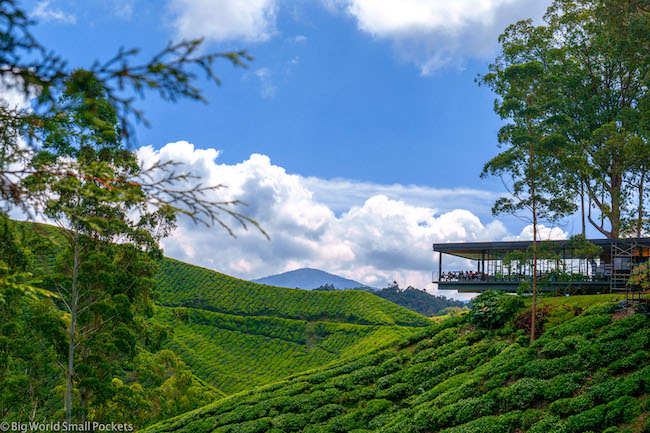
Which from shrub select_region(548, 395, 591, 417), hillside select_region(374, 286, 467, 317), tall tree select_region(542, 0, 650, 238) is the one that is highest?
tall tree select_region(542, 0, 650, 238)

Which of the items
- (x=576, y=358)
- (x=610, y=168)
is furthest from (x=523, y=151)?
(x=576, y=358)

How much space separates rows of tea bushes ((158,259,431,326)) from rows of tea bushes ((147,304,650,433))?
3752cm

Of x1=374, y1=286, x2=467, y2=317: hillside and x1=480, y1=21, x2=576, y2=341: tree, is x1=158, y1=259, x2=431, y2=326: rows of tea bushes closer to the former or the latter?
x1=480, y1=21, x2=576, y2=341: tree

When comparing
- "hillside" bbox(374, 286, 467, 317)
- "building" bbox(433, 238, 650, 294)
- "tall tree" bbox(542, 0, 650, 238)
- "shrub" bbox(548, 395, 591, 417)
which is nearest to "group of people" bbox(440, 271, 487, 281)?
"building" bbox(433, 238, 650, 294)

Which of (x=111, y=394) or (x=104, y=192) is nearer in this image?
(x=104, y=192)

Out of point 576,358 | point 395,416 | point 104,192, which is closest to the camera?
point 104,192

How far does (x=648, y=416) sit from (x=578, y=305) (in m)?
10.3

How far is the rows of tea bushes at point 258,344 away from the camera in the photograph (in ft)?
165

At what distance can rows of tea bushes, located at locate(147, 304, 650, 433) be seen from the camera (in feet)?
44.4

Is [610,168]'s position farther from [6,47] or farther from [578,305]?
[6,47]

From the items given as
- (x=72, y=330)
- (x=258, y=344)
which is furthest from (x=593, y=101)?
(x=258, y=344)

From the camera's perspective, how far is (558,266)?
28453mm

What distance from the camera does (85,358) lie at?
20781 millimetres

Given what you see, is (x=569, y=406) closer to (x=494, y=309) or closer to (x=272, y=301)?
(x=494, y=309)
